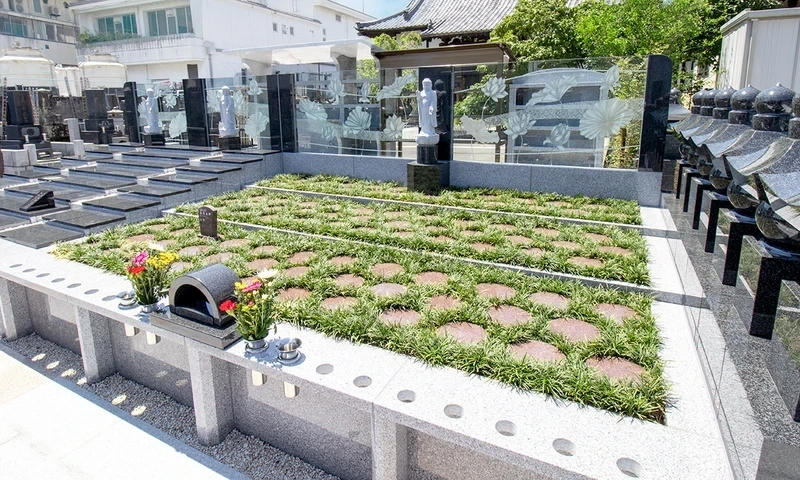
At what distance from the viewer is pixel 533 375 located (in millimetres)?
3160

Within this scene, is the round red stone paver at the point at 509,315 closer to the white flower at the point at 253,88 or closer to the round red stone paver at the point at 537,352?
the round red stone paver at the point at 537,352

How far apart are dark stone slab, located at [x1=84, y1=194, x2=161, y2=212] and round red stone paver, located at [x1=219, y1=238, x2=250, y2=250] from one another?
7.39ft

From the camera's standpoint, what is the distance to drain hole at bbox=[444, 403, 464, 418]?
2773mm

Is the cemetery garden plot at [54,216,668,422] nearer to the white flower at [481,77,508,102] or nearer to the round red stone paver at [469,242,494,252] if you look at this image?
the round red stone paver at [469,242,494,252]

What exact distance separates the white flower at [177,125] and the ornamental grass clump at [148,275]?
35.4 feet

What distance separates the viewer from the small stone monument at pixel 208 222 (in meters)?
6.66

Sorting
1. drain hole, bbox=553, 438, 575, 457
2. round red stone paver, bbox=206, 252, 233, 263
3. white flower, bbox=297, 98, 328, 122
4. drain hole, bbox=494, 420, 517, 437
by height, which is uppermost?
white flower, bbox=297, 98, 328, 122

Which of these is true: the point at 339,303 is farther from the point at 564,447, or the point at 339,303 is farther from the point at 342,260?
the point at 564,447

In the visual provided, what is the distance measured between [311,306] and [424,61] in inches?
518

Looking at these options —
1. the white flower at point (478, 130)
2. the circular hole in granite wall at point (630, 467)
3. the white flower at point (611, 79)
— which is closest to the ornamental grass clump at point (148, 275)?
the circular hole in granite wall at point (630, 467)

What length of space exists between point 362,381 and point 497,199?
228 inches

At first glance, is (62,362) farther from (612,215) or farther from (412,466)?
(612,215)

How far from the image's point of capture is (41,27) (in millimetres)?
32875

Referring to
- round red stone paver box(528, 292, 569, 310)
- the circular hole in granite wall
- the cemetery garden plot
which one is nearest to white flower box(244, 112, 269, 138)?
the cemetery garden plot
